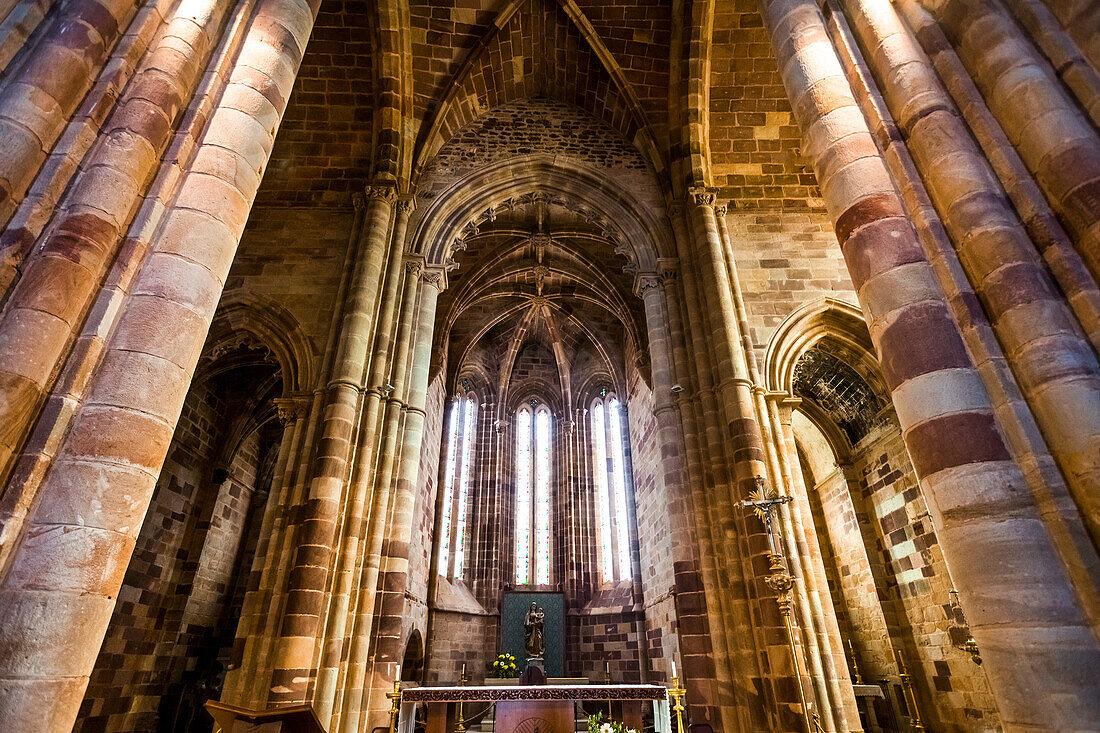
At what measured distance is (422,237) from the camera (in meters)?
10.2

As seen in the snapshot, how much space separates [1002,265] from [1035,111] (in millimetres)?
1063

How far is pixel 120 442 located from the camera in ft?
8.70

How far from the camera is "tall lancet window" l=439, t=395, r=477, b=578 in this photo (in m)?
15.4

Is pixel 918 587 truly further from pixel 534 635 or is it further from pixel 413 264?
pixel 413 264

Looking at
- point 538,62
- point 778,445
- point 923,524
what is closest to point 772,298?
point 778,445

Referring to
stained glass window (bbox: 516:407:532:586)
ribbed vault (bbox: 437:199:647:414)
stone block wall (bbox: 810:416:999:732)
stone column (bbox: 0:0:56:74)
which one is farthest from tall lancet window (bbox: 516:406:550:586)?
stone column (bbox: 0:0:56:74)

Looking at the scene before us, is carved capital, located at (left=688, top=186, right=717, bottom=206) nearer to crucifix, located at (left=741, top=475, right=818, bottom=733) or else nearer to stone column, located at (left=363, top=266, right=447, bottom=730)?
stone column, located at (left=363, top=266, right=447, bottom=730)

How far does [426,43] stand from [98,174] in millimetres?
8949

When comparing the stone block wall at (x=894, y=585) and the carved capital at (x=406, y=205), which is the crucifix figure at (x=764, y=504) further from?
the carved capital at (x=406, y=205)

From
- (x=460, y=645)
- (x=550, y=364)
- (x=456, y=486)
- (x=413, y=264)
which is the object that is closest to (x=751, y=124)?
(x=413, y=264)

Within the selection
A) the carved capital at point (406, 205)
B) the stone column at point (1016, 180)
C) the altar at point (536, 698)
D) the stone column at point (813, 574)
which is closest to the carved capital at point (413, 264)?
the carved capital at point (406, 205)

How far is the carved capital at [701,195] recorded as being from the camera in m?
10.1

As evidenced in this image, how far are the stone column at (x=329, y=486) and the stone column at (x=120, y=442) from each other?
170 inches

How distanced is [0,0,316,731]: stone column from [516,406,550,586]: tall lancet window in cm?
1458
